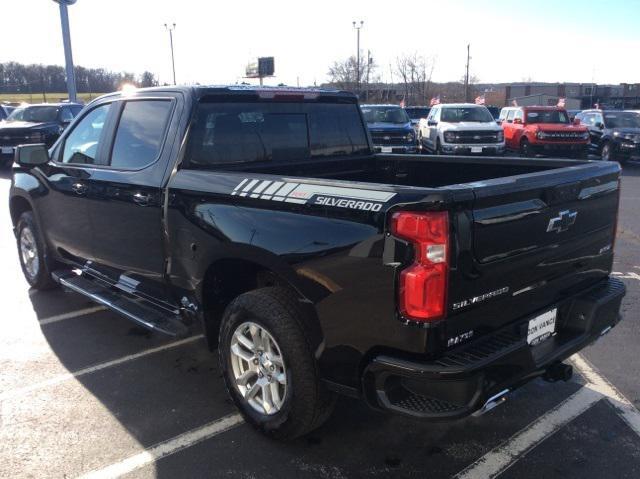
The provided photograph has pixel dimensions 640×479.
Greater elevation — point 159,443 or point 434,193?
point 434,193

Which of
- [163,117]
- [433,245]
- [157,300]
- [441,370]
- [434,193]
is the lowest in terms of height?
[157,300]

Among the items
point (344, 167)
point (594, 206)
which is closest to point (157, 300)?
point (344, 167)

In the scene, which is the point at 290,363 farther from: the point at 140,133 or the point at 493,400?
the point at 140,133

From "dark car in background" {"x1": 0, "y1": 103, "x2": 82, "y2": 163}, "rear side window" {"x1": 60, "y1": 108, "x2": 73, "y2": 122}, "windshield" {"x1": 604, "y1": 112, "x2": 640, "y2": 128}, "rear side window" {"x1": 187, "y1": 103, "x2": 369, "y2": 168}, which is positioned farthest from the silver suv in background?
"rear side window" {"x1": 187, "y1": 103, "x2": 369, "y2": 168}

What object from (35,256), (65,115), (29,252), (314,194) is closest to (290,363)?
(314,194)

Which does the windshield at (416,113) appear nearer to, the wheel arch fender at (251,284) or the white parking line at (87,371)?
the white parking line at (87,371)

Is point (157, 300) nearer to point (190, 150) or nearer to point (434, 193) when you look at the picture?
point (190, 150)

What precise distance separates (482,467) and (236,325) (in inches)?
59.1

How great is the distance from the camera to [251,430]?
332 centimetres

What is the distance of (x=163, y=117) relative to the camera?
12.6 ft

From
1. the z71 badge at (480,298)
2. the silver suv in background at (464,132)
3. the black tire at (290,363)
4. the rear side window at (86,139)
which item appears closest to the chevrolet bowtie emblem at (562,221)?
the z71 badge at (480,298)

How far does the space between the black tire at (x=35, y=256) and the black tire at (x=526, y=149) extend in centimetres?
1653

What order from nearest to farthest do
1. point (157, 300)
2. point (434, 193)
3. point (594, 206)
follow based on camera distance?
point (434, 193)
point (594, 206)
point (157, 300)

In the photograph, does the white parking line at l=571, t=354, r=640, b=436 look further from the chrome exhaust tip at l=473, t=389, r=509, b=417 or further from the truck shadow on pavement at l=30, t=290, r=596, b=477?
the chrome exhaust tip at l=473, t=389, r=509, b=417
